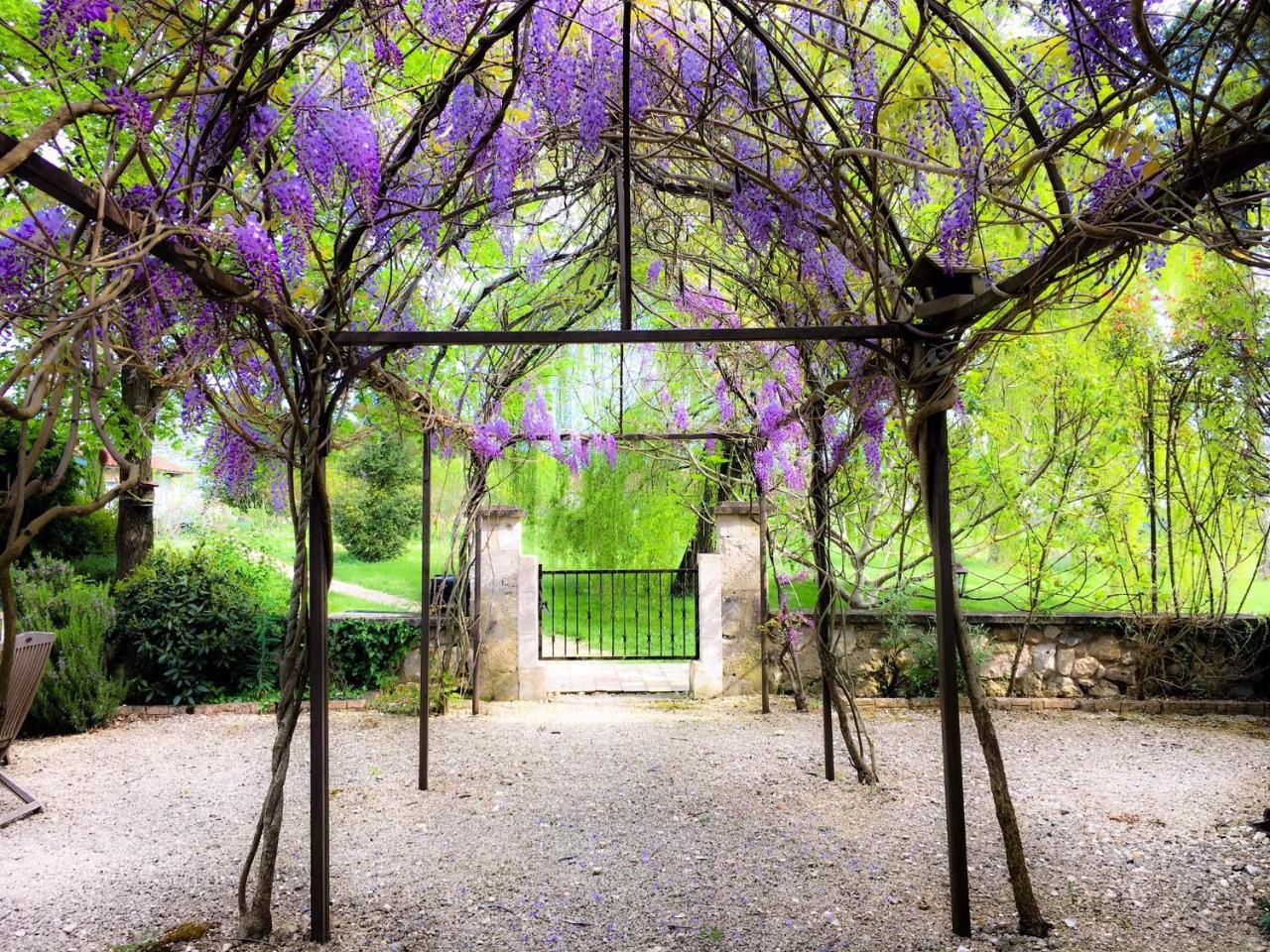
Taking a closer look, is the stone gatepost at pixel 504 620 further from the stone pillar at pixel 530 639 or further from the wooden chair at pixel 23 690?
the wooden chair at pixel 23 690

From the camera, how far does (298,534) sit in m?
2.43

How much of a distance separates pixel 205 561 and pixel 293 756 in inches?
88.6

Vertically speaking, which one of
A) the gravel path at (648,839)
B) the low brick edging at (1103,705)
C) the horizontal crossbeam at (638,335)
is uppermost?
the horizontal crossbeam at (638,335)

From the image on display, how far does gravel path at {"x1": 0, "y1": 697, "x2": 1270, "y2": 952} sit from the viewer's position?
8.52 feet

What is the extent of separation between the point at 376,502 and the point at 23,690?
6877 mm

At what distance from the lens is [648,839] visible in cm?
339

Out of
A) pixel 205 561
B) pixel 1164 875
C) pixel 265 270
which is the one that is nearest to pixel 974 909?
pixel 1164 875

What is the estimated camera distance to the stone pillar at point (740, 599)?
627cm

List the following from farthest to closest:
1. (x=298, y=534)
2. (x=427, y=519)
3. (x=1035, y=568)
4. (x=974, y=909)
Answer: (x=1035, y=568) → (x=427, y=519) → (x=974, y=909) → (x=298, y=534)

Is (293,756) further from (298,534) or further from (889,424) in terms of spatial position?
(889,424)

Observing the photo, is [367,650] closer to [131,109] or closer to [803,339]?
[803,339]

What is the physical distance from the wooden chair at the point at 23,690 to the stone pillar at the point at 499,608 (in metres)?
2.74

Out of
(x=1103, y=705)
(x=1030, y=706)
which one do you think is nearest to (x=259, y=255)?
(x=1030, y=706)

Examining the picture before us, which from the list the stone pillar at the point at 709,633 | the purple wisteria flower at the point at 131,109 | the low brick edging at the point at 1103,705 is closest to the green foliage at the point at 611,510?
the stone pillar at the point at 709,633
